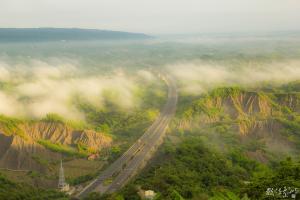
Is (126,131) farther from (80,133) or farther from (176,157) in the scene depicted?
(176,157)

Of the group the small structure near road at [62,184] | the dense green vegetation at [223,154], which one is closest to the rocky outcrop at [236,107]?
the dense green vegetation at [223,154]

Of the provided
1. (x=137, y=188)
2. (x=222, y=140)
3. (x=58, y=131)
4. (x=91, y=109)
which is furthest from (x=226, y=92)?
(x=137, y=188)

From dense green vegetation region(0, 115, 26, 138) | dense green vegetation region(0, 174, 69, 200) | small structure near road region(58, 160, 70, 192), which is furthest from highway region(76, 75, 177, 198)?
dense green vegetation region(0, 115, 26, 138)

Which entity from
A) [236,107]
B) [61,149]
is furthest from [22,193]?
[236,107]

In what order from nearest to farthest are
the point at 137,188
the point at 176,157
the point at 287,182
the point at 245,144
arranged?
the point at 287,182, the point at 137,188, the point at 176,157, the point at 245,144

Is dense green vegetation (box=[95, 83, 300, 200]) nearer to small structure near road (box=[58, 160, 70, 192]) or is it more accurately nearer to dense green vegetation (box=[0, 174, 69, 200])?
dense green vegetation (box=[0, 174, 69, 200])
